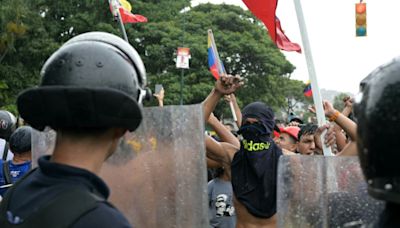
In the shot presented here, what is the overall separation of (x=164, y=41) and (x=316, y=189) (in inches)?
1065

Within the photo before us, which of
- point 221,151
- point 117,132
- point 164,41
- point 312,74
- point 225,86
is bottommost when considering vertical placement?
point 164,41

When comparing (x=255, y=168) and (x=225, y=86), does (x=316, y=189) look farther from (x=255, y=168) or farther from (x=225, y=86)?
(x=255, y=168)

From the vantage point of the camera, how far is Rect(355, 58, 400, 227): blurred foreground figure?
57.6 inches

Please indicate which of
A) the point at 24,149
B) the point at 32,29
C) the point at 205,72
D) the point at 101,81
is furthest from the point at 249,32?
the point at 101,81

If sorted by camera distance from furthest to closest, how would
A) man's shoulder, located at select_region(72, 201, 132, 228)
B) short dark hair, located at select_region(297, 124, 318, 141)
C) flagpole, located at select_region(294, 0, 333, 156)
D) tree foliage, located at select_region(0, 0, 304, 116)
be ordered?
1. tree foliage, located at select_region(0, 0, 304, 116)
2. short dark hair, located at select_region(297, 124, 318, 141)
3. flagpole, located at select_region(294, 0, 333, 156)
4. man's shoulder, located at select_region(72, 201, 132, 228)

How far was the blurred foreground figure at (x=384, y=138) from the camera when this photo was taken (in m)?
1.46

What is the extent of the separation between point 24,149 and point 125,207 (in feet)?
7.79

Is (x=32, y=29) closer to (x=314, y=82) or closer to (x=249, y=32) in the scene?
(x=249, y=32)

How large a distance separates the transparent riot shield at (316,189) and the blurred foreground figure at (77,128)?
4.82 feet

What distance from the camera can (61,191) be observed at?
176 cm

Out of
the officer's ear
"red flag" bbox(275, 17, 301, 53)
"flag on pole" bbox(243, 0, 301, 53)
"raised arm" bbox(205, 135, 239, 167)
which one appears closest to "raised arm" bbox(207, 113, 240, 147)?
"raised arm" bbox(205, 135, 239, 167)

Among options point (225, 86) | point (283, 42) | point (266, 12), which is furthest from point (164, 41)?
point (225, 86)

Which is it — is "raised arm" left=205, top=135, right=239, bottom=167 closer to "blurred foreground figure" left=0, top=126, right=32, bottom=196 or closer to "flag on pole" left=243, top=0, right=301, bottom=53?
"flag on pole" left=243, top=0, right=301, bottom=53

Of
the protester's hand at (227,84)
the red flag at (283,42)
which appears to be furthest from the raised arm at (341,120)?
the red flag at (283,42)
